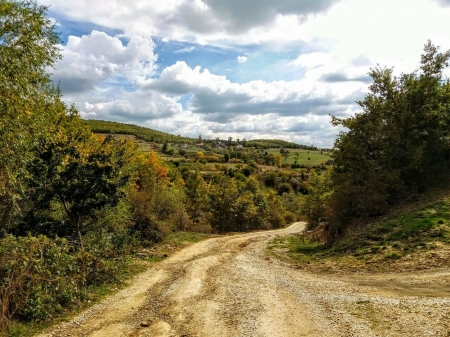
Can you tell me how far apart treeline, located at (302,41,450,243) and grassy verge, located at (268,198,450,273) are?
8.38 feet

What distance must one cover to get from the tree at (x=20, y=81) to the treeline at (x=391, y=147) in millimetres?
18049

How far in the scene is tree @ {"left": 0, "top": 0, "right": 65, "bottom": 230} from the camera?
37.7ft

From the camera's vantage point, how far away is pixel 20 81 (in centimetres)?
1180

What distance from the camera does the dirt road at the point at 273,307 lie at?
331 inches

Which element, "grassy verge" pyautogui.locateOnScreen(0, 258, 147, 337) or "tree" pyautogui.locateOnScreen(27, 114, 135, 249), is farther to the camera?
"tree" pyautogui.locateOnScreen(27, 114, 135, 249)

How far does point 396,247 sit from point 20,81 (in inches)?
674

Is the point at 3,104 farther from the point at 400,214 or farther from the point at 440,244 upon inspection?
the point at 400,214

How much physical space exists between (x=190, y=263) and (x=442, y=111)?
21.0m

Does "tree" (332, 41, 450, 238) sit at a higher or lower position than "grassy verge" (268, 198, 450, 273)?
higher

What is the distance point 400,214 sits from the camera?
64.0 ft

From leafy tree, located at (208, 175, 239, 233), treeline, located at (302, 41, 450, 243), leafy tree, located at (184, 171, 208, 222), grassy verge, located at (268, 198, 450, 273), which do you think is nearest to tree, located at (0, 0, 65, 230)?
grassy verge, located at (268, 198, 450, 273)

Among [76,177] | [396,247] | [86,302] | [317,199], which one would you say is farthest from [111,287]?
[317,199]

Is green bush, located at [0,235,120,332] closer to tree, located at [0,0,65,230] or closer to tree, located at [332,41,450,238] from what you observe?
tree, located at [0,0,65,230]

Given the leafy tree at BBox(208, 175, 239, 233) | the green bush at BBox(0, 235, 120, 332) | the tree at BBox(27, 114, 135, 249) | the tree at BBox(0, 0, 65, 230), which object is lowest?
the leafy tree at BBox(208, 175, 239, 233)
